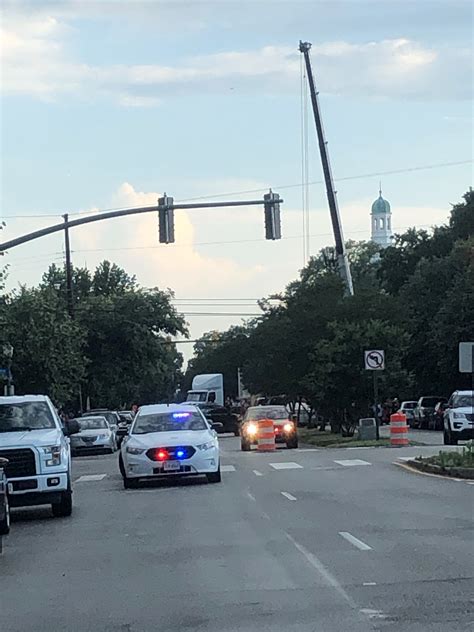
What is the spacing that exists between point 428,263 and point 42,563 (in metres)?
54.6

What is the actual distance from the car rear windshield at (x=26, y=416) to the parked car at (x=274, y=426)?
18605 millimetres

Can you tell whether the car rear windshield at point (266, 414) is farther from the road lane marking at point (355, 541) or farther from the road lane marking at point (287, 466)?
the road lane marking at point (355, 541)

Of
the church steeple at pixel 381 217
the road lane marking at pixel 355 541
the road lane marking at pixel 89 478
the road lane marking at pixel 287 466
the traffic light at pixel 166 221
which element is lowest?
the road lane marking at pixel 89 478

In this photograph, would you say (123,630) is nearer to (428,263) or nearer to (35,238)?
(35,238)

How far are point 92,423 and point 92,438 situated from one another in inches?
53.4

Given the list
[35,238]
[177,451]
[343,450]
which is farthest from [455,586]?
[343,450]

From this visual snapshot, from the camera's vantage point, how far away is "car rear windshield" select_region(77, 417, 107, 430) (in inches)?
1721

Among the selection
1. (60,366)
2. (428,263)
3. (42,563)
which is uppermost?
(428,263)

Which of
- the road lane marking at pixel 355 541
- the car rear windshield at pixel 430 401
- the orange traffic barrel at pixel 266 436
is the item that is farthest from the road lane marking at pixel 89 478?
the car rear windshield at pixel 430 401

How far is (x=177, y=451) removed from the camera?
74.9 feet

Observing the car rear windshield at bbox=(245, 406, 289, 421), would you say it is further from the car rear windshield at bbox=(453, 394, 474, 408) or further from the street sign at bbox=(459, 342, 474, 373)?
the street sign at bbox=(459, 342, 474, 373)

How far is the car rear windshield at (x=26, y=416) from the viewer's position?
62.4ft

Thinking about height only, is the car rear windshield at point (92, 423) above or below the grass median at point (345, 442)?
above

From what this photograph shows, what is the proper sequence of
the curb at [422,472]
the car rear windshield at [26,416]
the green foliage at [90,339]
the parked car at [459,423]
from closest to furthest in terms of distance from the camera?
the car rear windshield at [26,416] < the curb at [422,472] < the parked car at [459,423] < the green foliage at [90,339]
